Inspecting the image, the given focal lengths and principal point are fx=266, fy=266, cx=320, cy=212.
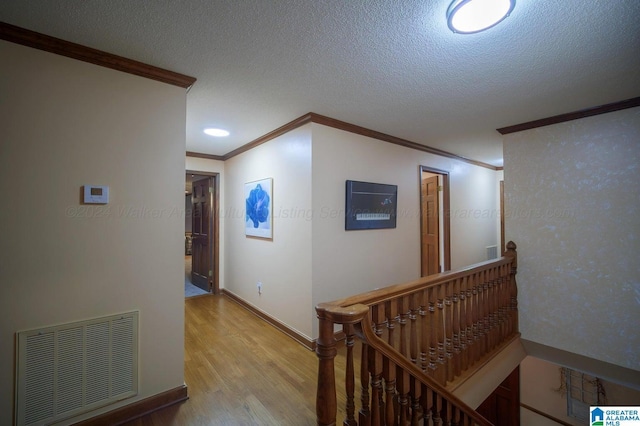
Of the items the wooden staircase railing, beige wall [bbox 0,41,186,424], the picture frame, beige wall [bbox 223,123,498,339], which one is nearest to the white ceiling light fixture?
the wooden staircase railing

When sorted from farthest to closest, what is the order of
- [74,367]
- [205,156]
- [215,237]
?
[215,237], [205,156], [74,367]

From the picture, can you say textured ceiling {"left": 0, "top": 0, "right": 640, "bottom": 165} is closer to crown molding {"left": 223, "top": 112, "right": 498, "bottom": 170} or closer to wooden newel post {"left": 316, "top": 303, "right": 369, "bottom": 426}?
crown molding {"left": 223, "top": 112, "right": 498, "bottom": 170}

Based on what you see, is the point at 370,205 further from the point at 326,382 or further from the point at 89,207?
the point at 89,207

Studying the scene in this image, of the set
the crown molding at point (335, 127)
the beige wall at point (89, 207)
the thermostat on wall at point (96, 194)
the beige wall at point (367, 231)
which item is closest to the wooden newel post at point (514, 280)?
the beige wall at point (367, 231)

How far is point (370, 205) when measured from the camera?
3184 mm

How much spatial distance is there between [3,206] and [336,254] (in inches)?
95.1

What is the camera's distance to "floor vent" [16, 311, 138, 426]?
4.74 ft

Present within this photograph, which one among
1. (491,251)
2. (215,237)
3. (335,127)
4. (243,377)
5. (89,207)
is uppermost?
(335,127)

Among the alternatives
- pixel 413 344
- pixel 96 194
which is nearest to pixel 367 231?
pixel 413 344

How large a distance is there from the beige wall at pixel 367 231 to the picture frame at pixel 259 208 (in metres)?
0.80

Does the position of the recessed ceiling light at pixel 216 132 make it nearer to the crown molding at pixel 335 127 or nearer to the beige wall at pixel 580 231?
the crown molding at pixel 335 127

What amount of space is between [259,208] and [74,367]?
224cm

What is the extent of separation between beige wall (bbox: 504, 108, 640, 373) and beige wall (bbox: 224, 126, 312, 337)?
241cm

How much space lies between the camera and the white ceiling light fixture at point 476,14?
4.12 feet
